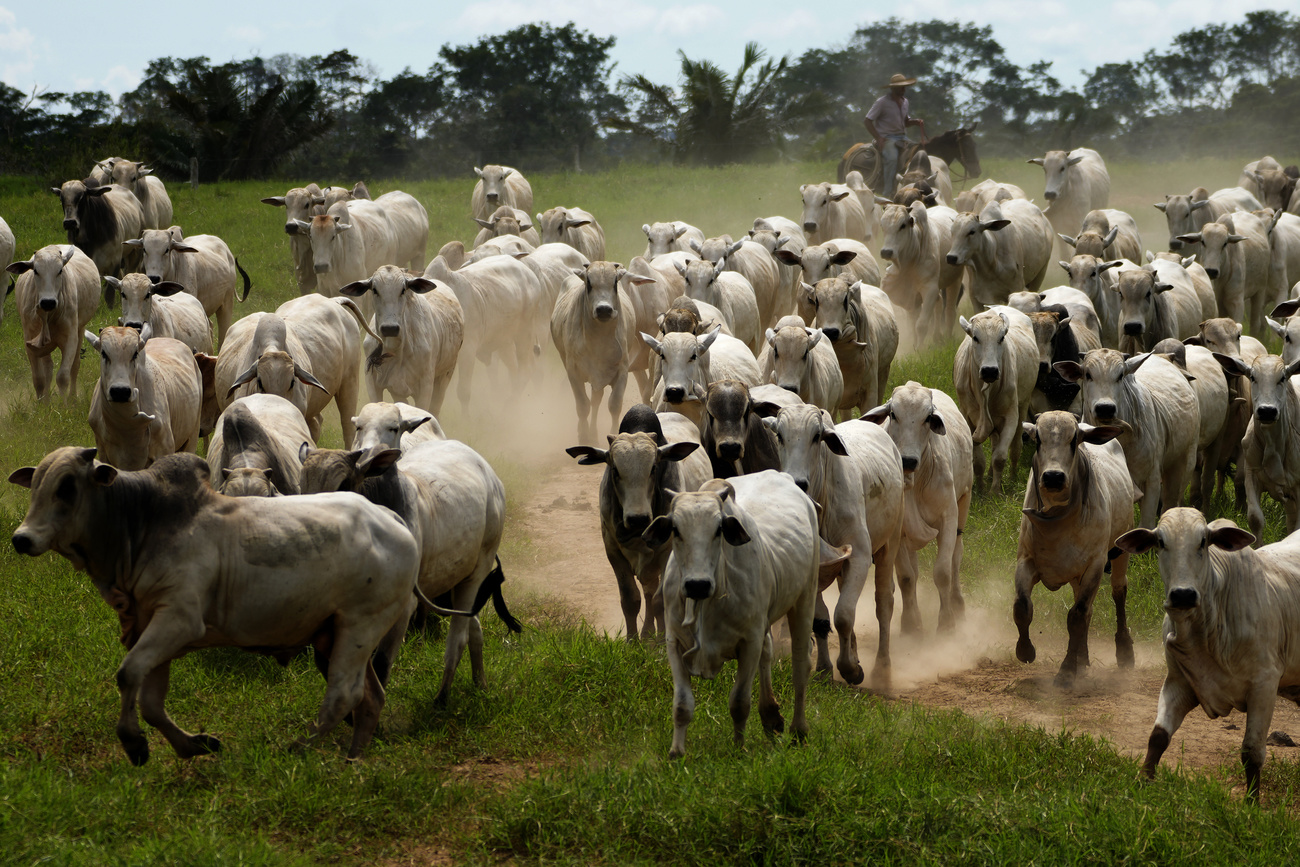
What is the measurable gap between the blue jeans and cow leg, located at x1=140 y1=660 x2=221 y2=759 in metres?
19.3

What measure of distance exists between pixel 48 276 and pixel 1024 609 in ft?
32.8

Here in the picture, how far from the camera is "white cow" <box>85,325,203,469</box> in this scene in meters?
9.23

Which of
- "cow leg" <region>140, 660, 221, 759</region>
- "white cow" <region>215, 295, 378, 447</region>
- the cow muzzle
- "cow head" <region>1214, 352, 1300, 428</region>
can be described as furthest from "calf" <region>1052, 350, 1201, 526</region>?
"cow leg" <region>140, 660, 221, 759</region>

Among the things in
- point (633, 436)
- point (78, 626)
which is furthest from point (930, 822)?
point (78, 626)

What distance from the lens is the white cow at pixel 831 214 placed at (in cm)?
1881

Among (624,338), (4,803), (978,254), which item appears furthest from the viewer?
(978,254)

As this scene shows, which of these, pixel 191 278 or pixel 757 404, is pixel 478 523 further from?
pixel 191 278

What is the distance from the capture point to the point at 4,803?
16.6 feet

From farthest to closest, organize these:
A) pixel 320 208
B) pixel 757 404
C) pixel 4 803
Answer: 1. pixel 320 208
2. pixel 757 404
3. pixel 4 803

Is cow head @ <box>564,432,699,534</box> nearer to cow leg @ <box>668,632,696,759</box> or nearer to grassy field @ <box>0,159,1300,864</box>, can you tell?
grassy field @ <box>0,159,1300,864</box>

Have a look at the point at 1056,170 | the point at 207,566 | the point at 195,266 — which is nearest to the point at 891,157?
the point at 1056,170

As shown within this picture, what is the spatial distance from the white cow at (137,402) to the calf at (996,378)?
673 cm

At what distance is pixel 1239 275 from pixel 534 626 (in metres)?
12.3

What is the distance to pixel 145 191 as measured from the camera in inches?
811
